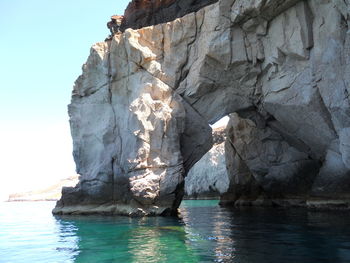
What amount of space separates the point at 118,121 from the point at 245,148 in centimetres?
1281

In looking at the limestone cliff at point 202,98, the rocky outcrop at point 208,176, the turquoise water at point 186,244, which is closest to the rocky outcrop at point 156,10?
Answer: the limestone cliff at point 202,98

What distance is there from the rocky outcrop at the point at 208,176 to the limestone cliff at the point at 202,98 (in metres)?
27.8

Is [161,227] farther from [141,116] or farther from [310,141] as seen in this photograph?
[310,141]

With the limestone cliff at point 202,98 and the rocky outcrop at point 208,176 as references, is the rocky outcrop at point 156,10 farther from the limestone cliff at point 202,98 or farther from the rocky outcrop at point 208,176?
the rocky outcrop at point 208,176

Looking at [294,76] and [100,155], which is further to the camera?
[100,155]

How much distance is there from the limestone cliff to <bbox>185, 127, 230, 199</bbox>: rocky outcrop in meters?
27.8

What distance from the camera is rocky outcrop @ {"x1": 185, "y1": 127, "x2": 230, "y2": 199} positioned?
5687cm

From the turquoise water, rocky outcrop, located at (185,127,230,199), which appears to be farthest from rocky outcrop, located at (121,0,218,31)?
rocky outcrop, located at (185,127,230,199)

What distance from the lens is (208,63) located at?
23344 millimetres

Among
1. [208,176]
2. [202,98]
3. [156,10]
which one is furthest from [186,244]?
[208,176]

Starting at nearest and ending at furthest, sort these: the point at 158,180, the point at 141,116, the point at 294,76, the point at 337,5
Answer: the point at 337,5, the point at 294,76, the point at 158,180, the point at 141,116

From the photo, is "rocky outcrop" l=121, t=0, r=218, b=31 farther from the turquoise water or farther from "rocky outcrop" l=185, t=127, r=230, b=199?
"rocky outcrop" l=185, t=127, r=230, b=199

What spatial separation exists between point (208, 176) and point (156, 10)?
36019mm

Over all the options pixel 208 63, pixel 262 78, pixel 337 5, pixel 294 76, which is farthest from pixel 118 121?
pixel 337 5
